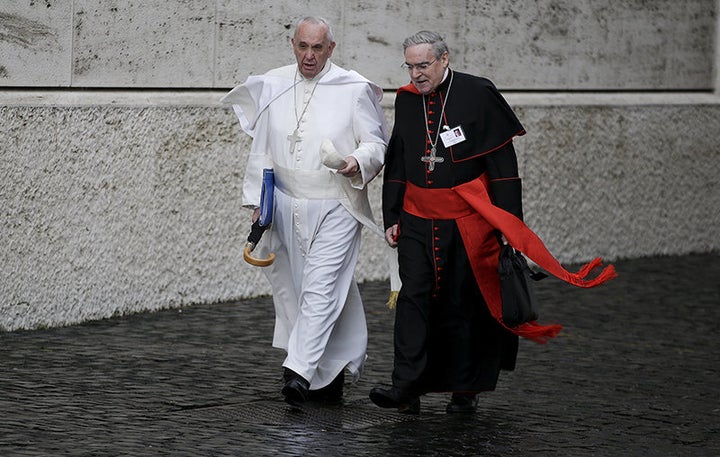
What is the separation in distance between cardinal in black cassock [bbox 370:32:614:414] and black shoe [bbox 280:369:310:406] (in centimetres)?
31

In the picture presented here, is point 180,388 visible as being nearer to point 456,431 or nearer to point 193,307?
point 456,431

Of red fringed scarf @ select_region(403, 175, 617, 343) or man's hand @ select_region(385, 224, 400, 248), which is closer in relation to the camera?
red fringed scarf @ select_region(403, 175, 617, 343)

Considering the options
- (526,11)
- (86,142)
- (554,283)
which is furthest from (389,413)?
(526,11)

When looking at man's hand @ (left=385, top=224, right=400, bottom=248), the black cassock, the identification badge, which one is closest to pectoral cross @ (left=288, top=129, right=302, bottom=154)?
the black cassock

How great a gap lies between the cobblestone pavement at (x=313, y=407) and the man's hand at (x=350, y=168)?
106cm

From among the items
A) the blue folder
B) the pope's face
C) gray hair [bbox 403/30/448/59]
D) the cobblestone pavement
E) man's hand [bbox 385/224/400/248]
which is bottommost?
the cobblestone pavement

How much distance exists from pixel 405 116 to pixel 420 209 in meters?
0.43

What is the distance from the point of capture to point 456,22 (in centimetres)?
1191

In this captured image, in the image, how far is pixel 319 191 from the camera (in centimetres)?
751

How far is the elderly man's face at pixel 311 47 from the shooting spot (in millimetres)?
7309

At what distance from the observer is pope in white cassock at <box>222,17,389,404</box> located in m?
7.36

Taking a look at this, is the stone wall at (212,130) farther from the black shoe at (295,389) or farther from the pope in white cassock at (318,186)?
the black shoe at (295,389)

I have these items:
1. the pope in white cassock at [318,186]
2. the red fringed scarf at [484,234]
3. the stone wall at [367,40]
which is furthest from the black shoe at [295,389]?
the stone wall at [367,40]

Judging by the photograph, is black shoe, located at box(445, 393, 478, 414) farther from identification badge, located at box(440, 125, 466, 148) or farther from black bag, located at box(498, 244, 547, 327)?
identification badge, located at box(440, 125, 466, 148)
